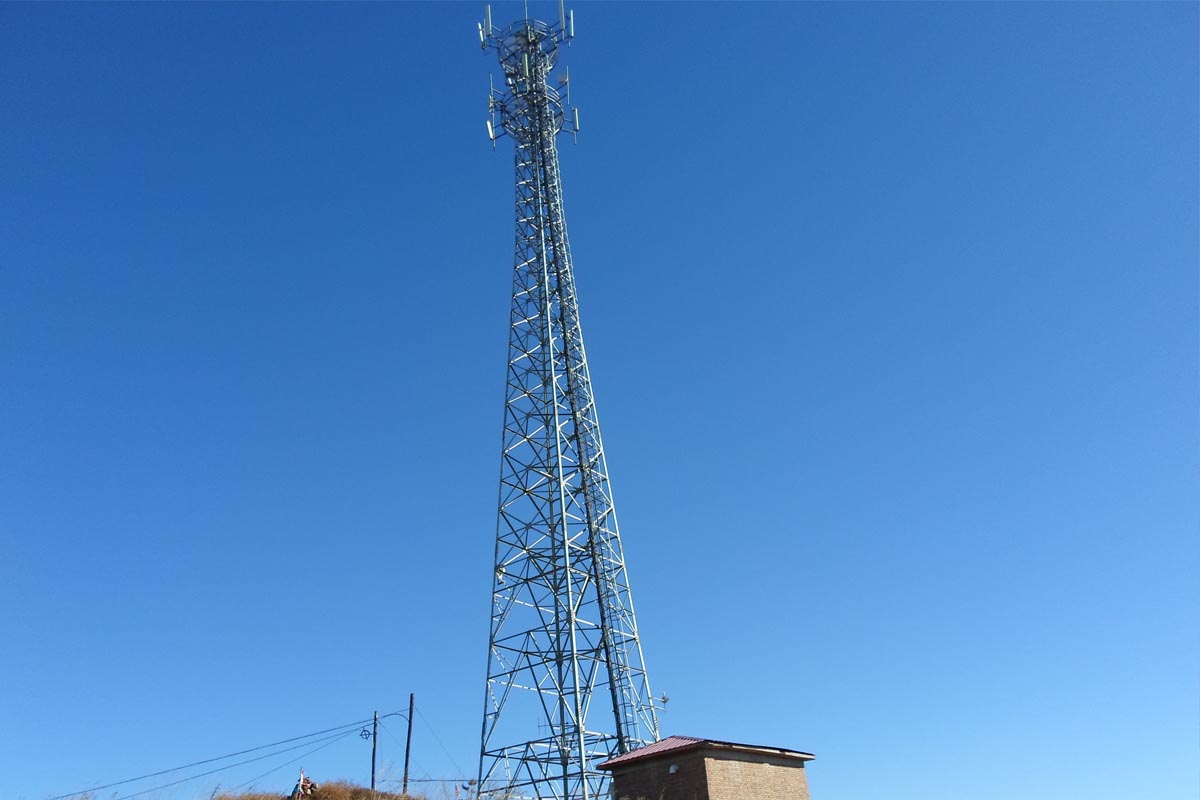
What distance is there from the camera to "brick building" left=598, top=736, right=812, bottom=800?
22234mm

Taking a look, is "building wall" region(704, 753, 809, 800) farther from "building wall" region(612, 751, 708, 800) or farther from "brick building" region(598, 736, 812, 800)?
"building wall" region(612, 751, 708, 800)

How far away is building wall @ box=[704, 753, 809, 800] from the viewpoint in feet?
72.8

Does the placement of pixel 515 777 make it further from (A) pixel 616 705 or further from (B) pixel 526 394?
(B) pixel 526 394

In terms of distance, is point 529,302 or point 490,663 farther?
point 529,302

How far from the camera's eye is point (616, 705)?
32188mm

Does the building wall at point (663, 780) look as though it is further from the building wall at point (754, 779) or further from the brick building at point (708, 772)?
the building wall at point (754, 779)

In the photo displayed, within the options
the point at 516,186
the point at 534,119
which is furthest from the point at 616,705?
the point at 534,119

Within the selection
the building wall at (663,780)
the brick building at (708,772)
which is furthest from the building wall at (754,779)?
the building wall at (663,780)

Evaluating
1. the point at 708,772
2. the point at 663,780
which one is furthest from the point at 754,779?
the point at 663,780

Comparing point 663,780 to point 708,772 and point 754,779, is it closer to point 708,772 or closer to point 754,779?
point 708,772

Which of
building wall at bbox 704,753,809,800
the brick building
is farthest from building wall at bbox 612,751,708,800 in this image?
building wall at bbox 704,753,809,800

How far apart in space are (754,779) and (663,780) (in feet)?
7.26

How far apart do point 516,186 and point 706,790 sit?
26.3 metres

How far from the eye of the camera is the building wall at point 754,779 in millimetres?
22188
